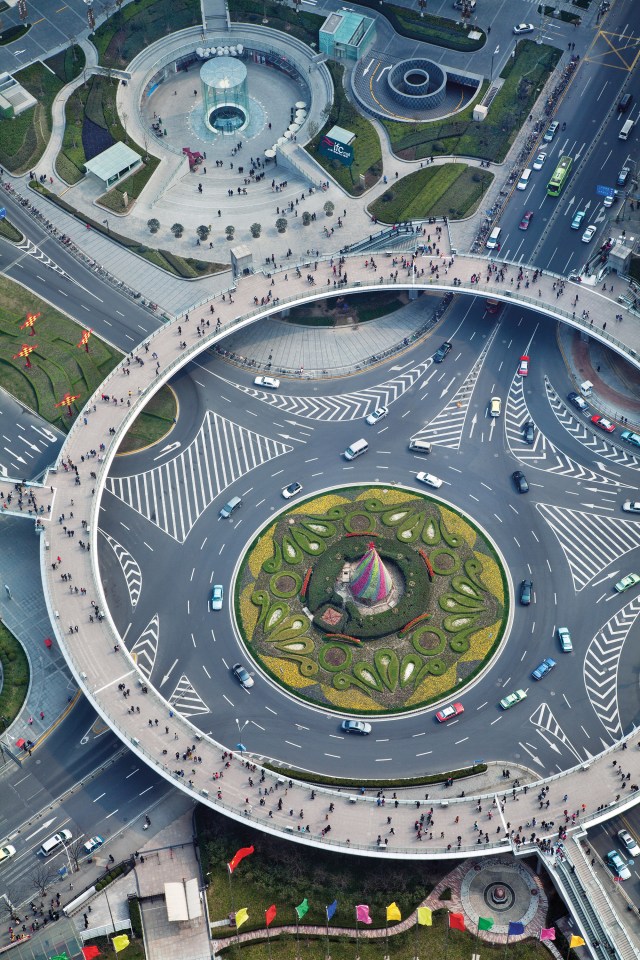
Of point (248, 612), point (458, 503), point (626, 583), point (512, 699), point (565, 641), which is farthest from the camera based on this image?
point (458, 503)

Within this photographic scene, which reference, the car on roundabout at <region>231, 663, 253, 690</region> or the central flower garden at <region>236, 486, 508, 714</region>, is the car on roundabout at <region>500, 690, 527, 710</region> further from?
the car on roundabout at <region>231, 663, 253, 690</region>

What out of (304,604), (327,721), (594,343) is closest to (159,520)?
(304,604)

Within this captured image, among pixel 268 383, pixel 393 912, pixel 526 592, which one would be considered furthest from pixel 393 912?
pixel 268 383

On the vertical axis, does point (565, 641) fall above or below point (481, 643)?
below

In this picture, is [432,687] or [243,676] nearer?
[432,687]

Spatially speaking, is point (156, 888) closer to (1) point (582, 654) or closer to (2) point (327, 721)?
(2) point (327, 721)

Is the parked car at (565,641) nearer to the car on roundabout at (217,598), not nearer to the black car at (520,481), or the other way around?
the black car at (520,481)

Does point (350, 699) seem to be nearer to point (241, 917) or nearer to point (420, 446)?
point (241, 917)

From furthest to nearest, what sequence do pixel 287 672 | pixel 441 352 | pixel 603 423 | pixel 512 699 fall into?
pixel 441 352
pixel 603 423
pixel 287 672
pixel 512 699

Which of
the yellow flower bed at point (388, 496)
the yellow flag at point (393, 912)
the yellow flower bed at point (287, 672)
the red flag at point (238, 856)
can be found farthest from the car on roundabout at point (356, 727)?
the yellow flower bed at point (388, 496)
